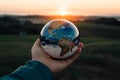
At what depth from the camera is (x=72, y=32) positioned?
4297 millimetres

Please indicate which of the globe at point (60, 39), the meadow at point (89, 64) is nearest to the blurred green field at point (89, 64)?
the meadow at point (89, 64)

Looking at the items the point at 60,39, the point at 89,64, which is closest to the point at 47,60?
the point at 60,39

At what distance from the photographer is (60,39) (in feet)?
13.5

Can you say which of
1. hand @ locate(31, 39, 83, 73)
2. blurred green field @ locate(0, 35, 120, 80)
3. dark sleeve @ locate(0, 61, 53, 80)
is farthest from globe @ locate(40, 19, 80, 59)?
blurred green field @ locate(0, 35, 120, 80)

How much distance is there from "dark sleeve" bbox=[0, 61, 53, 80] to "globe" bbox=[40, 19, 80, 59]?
3.13 feet

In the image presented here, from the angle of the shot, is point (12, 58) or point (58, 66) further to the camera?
point (12, 58)

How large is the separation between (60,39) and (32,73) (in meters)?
1.21

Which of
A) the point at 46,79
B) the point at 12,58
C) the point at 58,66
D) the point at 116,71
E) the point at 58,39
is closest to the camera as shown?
the point at 46,79

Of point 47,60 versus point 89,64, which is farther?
point 89,64

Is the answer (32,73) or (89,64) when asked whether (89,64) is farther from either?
(32,73)

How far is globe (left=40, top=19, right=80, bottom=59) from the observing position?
13.5 ft

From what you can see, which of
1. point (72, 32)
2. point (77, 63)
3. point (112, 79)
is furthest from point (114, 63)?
point (72, 32)

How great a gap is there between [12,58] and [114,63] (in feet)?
19.2

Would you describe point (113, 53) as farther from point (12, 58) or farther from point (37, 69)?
point (37, 69)
